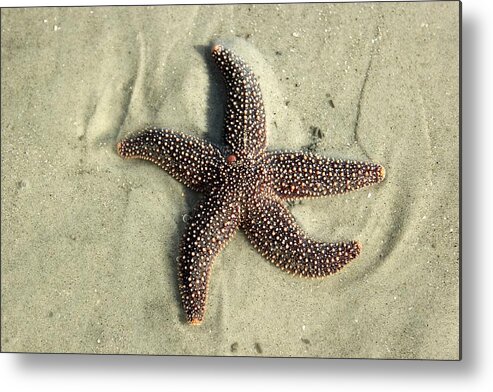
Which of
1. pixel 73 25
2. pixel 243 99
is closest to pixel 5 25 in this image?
pixel 73 25

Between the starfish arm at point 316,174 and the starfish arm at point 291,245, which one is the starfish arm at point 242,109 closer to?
the starfish arm at point 316,174

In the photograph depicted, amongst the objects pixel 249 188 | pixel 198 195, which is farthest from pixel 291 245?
pixel 198 195

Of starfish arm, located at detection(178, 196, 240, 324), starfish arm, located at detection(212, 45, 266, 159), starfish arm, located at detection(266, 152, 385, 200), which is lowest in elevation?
starfish arm, located at detection(178, 196, 240, 324)

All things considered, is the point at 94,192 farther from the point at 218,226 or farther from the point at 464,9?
the point at 464,9

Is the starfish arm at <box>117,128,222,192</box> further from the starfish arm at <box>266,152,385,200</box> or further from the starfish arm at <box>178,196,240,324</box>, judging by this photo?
the starfish arm at <box>266,152,385,200</box>

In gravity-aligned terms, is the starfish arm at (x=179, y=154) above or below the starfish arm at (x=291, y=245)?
above

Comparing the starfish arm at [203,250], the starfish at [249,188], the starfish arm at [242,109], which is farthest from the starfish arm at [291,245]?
the starfish arm at [242,109]

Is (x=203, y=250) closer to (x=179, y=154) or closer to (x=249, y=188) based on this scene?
(x=249, y=188)

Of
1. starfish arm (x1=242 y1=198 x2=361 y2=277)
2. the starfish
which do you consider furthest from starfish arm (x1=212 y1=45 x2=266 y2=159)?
starfish arm (x1=242 y1=198 x2=361 y2=277)
